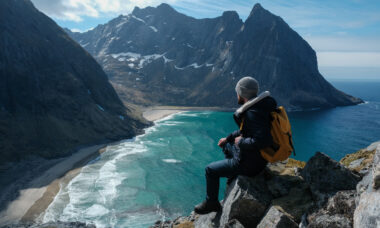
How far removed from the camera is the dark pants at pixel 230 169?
7.89 m

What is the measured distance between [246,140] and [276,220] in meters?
2.29

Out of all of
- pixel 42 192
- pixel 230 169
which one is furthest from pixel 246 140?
pixel 42 192

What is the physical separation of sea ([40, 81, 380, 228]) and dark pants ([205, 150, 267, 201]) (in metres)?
36.6

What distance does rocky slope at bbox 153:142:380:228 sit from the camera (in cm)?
572

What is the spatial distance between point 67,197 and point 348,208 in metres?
55.9

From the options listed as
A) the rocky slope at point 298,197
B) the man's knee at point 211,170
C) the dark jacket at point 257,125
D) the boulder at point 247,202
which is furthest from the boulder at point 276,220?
the man's knee at point 211,170

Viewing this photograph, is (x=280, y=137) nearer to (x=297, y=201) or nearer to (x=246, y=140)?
(x=246, y=140)

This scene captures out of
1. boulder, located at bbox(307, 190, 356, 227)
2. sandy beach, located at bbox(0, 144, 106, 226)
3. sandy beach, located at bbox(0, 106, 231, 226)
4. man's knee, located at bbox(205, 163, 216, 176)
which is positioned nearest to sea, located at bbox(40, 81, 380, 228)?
sandy beach, located at bbox(0, 106, 231, 226)

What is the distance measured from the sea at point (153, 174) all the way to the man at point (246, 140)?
121 feet

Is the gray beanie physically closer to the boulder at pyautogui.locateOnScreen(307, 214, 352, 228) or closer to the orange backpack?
the orange backpack

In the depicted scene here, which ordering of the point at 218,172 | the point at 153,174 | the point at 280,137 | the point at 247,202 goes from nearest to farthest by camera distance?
the point at 280,137, the point at 247,202, the point at 218,172, the point at 153,174

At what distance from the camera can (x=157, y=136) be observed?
111m

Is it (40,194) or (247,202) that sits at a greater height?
(247,202)

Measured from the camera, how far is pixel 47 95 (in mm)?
105438
